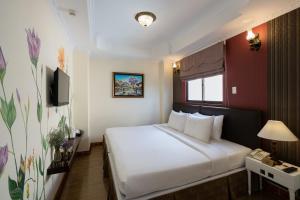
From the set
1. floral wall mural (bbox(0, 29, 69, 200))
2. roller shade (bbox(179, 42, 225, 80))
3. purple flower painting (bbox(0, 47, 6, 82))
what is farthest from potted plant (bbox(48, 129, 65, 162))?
roller shade (bbox(179, 42, 225, 80))

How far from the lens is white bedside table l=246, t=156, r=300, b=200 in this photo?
157 centimetres

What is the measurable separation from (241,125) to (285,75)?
88 cm

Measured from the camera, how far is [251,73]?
2414mm

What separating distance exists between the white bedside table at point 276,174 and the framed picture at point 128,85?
10.4ft

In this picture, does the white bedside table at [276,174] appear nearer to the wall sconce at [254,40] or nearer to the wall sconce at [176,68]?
the wall sconce at [254,40]

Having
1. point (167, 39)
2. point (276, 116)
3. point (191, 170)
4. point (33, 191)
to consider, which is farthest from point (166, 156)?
point (167, 39)

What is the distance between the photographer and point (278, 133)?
1763 millimetres

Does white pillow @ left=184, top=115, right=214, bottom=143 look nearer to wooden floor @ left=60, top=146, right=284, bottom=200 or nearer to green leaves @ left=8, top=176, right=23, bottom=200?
wooden floor @ left=60, top=146, right=284, bottom=200

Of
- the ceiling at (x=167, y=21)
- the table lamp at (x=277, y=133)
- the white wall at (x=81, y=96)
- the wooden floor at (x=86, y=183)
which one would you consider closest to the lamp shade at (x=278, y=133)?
the table lamp at (x=277, y=133)

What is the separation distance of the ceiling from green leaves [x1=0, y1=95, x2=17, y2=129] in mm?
1476

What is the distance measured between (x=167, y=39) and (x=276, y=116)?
2578 mm

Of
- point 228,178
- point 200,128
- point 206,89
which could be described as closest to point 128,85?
point 206,89

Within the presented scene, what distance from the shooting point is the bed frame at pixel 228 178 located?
164 cm

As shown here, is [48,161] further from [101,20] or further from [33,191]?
[101,20]
